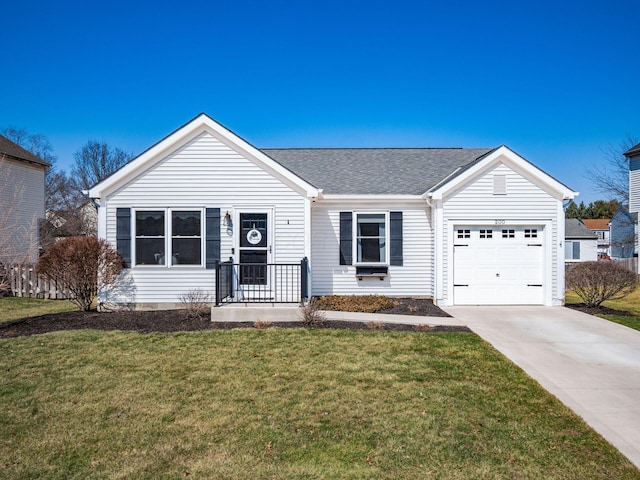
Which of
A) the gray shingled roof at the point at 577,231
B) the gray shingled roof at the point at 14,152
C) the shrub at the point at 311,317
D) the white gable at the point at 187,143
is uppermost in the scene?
the gray shingled roof at the point at 14,152

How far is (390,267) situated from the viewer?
12352 millimetres

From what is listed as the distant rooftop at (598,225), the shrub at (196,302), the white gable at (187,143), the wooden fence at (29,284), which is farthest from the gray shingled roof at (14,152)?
the distant rooftop at (598,225)

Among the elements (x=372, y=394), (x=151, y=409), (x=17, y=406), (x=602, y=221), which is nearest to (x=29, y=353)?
(x=17, y=406)

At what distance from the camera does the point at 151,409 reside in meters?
4.69

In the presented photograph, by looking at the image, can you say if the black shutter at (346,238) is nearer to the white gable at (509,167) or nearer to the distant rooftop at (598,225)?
the white gable at (509,167)

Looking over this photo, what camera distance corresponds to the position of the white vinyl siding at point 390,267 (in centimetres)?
1234

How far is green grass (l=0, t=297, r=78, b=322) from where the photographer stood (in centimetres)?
1104

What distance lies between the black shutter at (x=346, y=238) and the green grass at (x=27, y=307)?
7.83 metres

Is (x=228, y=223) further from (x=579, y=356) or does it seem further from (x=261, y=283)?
(x=579, y=356)

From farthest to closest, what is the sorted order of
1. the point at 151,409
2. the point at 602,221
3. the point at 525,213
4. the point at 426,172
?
the point at 602,221 → the point at 426,172 → the point at 525,213 → the point at 151,409

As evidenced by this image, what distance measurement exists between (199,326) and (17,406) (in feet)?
13.8

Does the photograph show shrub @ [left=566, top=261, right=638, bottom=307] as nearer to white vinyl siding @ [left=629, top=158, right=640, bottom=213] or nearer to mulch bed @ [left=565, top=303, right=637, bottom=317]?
mulch bed @ [left=565, top=303, right=637, bottom=317]

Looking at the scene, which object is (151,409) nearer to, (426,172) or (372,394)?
(372,394)

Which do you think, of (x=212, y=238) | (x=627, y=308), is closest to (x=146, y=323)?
(x=212, y=238)
